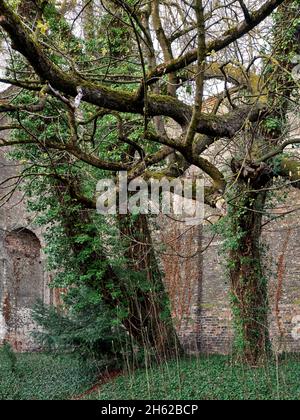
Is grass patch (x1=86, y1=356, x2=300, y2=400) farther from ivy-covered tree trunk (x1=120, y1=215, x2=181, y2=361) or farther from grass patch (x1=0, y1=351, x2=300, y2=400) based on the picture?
ivy-covered tree trunk (x1=120, y1=215, x2=181, y2=361)

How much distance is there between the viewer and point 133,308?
10.2 m

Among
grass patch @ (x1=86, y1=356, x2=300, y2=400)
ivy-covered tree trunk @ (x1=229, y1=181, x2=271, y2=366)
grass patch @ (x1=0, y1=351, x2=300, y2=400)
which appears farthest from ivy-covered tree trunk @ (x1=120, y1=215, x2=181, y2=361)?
ivy-covered tree trunk @ (x1=229, y1=181, x2=271, y2=366)

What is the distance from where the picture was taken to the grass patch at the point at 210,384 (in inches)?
281

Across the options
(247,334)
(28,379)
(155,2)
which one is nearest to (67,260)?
(28,379)

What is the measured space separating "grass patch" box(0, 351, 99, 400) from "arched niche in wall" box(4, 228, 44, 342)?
374cm

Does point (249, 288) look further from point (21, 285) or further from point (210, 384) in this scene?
point (21, 285)

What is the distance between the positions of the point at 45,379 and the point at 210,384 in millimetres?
4484

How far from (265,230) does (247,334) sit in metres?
4.16

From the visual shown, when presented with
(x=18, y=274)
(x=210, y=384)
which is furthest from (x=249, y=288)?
(x=18, y=274)

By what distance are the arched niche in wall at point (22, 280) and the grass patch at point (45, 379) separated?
12.3 ft

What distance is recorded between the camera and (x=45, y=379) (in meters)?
10.9

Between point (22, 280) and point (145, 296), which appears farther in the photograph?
point (22, 280)

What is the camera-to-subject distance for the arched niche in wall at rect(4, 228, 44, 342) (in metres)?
16.3

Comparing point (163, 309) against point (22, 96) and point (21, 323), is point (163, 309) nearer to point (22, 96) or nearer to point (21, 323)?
point (22, 96)
